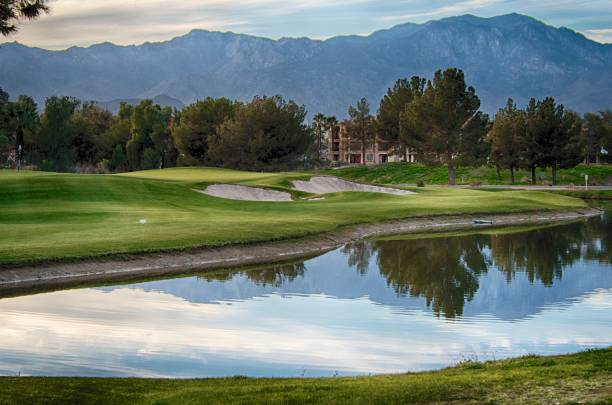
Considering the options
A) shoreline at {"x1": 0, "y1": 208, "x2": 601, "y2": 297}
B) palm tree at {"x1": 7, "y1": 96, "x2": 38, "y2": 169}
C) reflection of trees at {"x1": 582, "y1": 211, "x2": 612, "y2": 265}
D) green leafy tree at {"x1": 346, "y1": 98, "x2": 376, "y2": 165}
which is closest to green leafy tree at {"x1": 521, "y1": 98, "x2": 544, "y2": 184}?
reflection of trees at {"x1": 582, "y1": 211, "x2": 612, "y2": 265}

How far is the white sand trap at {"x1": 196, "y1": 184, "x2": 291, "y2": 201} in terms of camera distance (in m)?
62.5

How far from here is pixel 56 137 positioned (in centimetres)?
12550

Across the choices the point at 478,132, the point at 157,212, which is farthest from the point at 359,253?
the point at 478,132

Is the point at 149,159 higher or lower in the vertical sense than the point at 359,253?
higher

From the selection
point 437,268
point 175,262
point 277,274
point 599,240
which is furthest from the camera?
point 599,240

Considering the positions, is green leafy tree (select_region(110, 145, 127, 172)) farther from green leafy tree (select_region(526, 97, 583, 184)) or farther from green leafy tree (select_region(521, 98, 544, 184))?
green leafy tree (select_region(526, 97, 583, 184))

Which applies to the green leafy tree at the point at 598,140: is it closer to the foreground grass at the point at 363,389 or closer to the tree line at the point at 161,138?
the tree line at the point at 161,138

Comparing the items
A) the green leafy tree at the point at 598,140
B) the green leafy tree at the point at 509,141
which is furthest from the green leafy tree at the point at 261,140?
the green leafy tree at the point at 598,140

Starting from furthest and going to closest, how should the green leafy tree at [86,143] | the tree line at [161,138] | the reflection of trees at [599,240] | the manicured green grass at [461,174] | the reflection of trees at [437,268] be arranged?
1. the green leafy tree at [86,143]
2. the tree line at [161,138]
3. the manicured green grass at [461,174]
4. the reflection of trees at [599,240]
5. the reflection of trees at [437,268]

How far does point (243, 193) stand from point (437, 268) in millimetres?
30439

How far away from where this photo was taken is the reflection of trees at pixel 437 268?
27.6 meters

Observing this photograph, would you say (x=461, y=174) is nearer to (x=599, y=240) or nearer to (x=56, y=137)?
(x=56, y=137)

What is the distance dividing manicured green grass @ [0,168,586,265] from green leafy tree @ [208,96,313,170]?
1840 inches

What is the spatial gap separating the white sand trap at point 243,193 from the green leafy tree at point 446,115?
149ft
